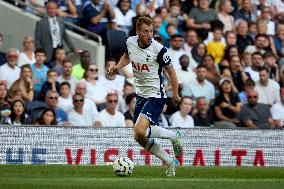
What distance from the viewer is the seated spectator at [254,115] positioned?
22.4 meters

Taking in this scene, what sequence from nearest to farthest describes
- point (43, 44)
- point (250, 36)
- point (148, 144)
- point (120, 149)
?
point (148, 144) → point (120, 149) → point (43, 44) → point (250, 36)

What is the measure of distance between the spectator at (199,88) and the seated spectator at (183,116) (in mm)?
975

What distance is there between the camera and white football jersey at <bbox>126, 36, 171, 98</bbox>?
15.4 meters

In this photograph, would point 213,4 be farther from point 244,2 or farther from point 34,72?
point 34,72

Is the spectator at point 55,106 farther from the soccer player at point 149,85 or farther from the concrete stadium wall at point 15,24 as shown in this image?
the soccer player at point 149,85

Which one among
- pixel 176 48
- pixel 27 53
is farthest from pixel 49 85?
pixel 176 48

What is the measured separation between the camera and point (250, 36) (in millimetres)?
25922

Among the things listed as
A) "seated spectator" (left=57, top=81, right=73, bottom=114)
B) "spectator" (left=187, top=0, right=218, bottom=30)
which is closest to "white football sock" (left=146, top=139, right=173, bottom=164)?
"seated spectator" (left=57, top=81, right=73, bottom=114)

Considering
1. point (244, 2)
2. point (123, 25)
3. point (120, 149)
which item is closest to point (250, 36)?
point (244, 2)

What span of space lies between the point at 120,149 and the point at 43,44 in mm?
4630

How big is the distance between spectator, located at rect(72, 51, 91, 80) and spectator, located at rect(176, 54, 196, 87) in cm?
205

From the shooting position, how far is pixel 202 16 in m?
25.5

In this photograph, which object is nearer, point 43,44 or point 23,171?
point 23,171

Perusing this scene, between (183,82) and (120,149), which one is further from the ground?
(183,82)
